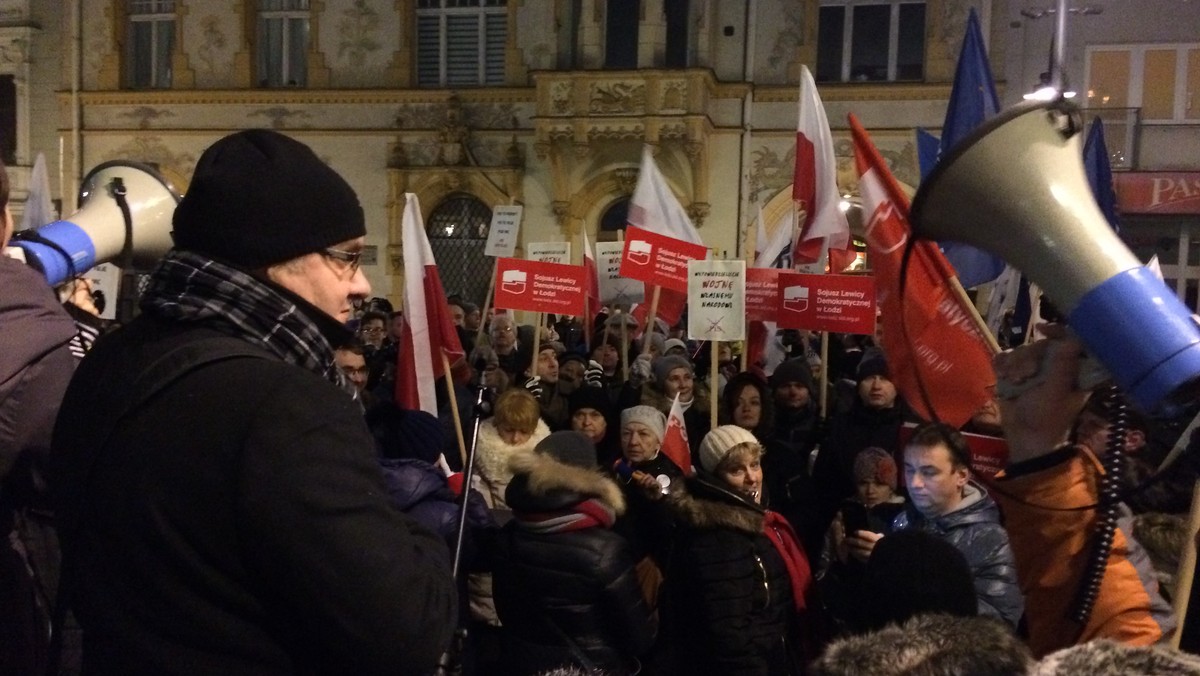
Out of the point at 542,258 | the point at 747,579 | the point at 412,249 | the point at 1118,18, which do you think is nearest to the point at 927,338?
the point at 747,579

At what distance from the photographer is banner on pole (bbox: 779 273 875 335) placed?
649cm

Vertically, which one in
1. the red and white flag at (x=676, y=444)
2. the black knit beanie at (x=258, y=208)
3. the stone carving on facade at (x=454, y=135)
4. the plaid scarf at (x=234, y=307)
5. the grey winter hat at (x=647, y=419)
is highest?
the stone carving on facade at (x=454, y=135)

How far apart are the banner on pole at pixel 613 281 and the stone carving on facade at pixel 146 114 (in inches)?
473

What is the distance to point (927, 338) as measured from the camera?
3.60m

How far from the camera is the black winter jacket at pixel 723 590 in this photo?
371 cm

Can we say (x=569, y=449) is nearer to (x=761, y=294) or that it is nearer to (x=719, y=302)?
(x=719, y=302)

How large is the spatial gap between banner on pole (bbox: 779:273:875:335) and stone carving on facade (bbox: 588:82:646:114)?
11.0 metres

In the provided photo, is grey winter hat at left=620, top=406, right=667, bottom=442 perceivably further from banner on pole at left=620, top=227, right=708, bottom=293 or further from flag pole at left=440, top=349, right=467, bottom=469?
banner on pole at left=620, top=227, right=708, bottom=293

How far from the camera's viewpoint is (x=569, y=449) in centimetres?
388

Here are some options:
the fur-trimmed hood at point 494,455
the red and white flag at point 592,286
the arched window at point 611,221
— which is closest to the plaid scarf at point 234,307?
the fur-trimmed hood at point 494,455

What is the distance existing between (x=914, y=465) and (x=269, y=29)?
1848 centimetres

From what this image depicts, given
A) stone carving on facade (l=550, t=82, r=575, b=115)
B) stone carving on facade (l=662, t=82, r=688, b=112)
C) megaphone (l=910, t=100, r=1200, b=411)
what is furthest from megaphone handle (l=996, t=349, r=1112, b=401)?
stone carving on facade (l=550, t=82, r=575, b=115)

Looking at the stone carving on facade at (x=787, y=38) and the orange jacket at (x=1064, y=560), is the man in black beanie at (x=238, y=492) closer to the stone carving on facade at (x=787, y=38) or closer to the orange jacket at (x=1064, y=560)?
the orange jacket at (x=1064, y=560)

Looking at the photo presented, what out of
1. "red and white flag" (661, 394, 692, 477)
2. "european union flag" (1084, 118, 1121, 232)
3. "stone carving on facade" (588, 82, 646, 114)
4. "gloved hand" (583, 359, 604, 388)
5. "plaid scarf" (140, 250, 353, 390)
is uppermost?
"stone carving on facade" (588, 82, 646, 114)
